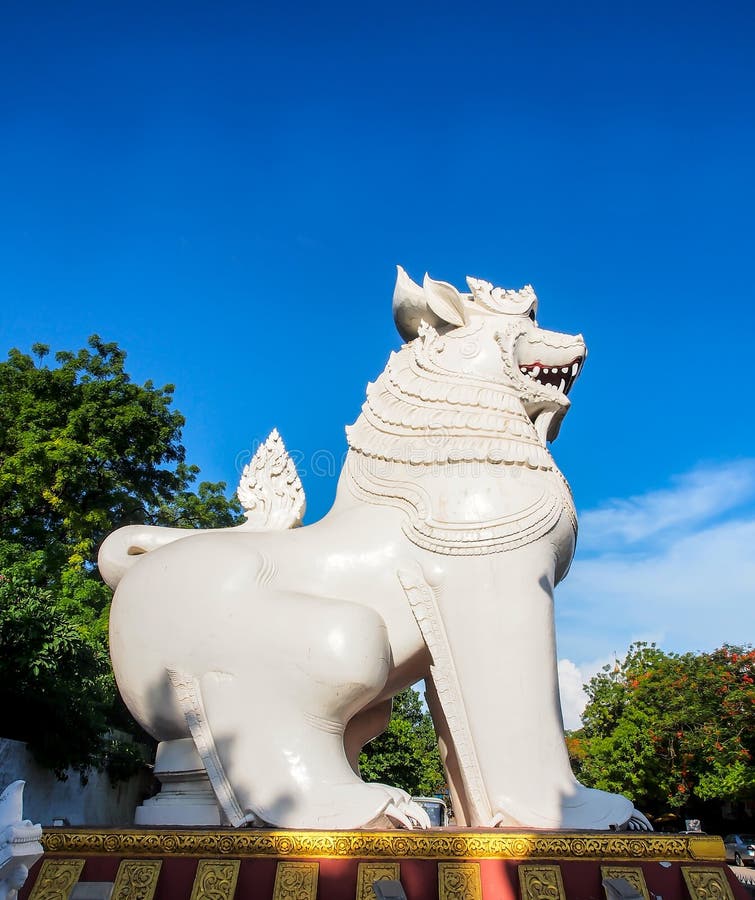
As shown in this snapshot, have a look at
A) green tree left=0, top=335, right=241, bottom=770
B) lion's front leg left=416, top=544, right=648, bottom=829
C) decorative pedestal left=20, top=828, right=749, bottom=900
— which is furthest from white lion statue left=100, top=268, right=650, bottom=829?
green tree left=0, top=335, right=241, bottom=770

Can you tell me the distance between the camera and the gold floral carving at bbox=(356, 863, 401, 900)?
3.84 metres

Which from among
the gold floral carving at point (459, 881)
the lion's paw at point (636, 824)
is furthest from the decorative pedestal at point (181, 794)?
the lion's paw at point (636, 824)

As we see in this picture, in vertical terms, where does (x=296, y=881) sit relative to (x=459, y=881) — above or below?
above

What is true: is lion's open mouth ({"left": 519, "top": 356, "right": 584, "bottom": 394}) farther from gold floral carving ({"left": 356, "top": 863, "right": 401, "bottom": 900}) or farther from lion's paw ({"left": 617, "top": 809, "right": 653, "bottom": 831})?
gold floral carving ({"left": 356, "top": 863, "right": 401, "bottom": 900})

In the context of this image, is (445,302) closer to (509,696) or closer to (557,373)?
(557,373)

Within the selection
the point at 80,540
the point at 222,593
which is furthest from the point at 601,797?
the point at 80,540

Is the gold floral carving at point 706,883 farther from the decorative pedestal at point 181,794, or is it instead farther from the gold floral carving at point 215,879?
the decorative pedestal at point 181,794

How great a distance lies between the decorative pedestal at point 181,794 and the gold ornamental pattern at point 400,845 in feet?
1.87

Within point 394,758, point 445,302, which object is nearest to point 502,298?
point 445,302

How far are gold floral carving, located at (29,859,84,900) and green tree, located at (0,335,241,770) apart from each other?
A: 7750 millimetres

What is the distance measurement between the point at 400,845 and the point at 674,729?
23.9 m

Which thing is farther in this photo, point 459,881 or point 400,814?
point 400,814

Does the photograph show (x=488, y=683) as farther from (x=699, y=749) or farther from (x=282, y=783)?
(x=699, y=749)

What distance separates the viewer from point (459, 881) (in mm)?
3877
